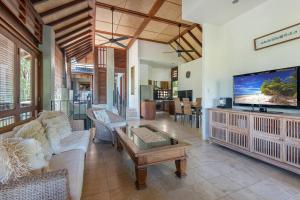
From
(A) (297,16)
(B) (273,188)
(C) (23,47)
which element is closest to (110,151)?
(C) (23,47)

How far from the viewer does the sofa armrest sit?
92 cm

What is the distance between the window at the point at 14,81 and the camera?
2094 mm

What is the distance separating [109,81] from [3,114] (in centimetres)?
678

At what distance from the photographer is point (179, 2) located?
4617 millimetres

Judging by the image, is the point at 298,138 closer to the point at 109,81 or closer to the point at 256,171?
the point at 256,171

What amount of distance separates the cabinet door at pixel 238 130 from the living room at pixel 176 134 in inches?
0.8

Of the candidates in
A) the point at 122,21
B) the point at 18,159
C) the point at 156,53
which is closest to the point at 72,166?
the point at 18,159

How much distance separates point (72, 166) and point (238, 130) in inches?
113

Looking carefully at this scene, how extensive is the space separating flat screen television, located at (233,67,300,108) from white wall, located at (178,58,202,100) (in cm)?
435

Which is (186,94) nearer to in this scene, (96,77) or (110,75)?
(110,75)

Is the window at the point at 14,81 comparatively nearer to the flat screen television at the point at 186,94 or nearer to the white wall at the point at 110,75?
the white wall at the point at 110,75

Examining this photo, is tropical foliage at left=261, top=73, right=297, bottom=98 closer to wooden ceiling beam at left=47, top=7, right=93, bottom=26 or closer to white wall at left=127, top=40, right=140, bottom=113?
wooden ceiling beam at left=47, top=7, right=93, bottom=26

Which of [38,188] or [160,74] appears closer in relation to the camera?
[38,188]

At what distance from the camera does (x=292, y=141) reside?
2219mm
